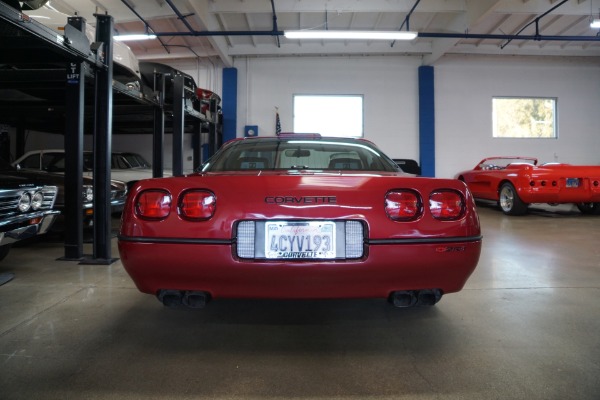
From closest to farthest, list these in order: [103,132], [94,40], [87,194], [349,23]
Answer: [103,132], [94,40], [87,194], [349,23]

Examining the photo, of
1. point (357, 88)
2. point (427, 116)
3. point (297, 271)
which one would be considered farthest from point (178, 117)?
point (427, 116)

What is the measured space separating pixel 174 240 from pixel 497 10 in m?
8.82

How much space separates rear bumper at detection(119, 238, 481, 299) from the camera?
1360mm

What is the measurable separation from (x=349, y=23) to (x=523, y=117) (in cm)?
610

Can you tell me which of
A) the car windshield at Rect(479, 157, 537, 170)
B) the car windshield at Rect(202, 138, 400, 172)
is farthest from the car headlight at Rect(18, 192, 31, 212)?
the car windshield at Rect(479, 157, 537, 170)

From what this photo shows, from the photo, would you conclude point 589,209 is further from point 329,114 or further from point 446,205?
point 446,205

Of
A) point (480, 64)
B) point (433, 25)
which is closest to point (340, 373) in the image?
point (433, 25)

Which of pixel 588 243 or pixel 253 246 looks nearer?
pixel 253 246

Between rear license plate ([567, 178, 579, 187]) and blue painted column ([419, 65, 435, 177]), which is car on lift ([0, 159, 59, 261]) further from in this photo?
blue painted column ([419, 65, 435, 177])

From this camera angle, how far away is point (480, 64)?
10.5 metres

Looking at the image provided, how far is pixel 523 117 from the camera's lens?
10.6 meters

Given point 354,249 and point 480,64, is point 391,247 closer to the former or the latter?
point 354,249

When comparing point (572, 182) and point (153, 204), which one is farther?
point (572, 182)

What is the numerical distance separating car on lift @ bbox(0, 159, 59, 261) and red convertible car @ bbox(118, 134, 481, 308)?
1551 mm
